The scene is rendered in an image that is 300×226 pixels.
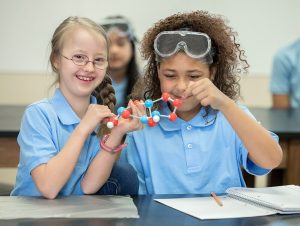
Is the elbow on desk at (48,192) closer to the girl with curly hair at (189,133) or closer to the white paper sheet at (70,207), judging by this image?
the white paper sheet at (70,207)

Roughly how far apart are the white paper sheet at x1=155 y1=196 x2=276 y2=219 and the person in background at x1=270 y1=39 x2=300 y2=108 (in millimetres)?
2682

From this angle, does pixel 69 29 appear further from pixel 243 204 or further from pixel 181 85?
pixel 243 204

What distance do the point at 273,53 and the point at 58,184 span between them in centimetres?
343

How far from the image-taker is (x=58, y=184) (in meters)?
1.58

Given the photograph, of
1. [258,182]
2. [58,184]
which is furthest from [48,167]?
[258,182]

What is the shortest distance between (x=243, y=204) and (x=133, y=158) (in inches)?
20.1

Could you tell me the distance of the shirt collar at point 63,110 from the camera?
70.0 inches

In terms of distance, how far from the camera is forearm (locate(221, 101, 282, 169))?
1.71m

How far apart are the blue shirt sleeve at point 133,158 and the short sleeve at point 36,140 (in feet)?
1.03

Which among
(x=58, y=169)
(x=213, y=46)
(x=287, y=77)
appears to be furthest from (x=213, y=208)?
(x=287, y=77)

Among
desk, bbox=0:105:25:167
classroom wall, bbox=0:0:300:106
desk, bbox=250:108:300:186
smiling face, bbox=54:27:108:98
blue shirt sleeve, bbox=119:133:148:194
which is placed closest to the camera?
smiling face, bbox=54:27:108:98

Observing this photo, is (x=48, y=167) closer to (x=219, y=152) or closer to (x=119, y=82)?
(x=219, y=152)

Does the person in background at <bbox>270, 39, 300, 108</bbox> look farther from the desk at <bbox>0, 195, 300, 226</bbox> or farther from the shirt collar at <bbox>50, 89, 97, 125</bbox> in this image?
the desk at <bbox>0, 195, 300, 226</bbox>

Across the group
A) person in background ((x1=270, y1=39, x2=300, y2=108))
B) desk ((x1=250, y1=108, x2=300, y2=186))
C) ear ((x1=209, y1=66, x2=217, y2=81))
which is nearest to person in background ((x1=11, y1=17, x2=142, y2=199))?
ear ((x1=209, y1=66, x2=217, y2=81))
